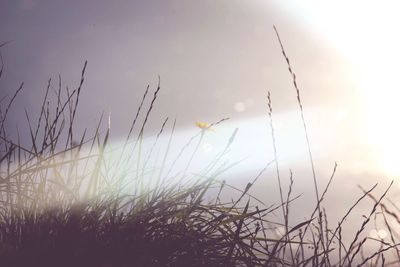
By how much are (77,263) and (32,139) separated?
0.59 metres

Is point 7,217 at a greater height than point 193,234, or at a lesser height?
greater

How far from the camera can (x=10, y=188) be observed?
155 cm

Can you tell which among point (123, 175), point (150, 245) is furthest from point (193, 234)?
point (123, 175)

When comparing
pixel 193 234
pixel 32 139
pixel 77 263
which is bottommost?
pixel 77 263

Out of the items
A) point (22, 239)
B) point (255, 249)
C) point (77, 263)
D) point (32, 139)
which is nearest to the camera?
point (77, 263)

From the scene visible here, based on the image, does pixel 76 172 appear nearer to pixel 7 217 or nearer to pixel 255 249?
pixel 7 217

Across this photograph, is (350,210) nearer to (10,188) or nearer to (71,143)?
(71,143)

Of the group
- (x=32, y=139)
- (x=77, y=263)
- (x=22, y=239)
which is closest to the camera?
(x=77, y=263)

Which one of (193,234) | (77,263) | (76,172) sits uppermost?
(76,172)

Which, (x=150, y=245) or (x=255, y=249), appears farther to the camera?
(x=255, y=249)

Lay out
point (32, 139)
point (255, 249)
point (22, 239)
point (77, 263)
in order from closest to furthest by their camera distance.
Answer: point (77, 263)
point (22, 239)
point (255, 249)
point (32, 139)

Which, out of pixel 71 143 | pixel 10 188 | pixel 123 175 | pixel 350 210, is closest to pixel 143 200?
pixel 123 175

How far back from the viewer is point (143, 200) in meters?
1.68

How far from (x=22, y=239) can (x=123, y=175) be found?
48 cm
